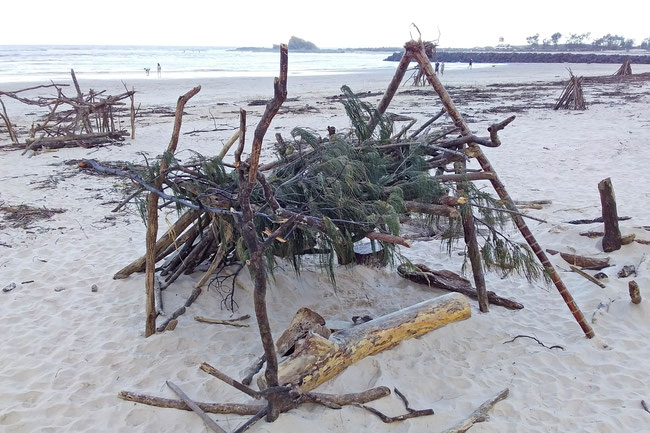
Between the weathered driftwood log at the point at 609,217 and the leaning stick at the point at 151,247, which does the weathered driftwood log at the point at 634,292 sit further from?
the leaning stick at the point at 151,247

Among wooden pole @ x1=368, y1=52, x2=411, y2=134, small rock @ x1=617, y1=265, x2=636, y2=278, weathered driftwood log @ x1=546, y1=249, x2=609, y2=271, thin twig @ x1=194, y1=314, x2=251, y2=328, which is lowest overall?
thin twig @ x1=194, y1=314, x2=251, y2=328

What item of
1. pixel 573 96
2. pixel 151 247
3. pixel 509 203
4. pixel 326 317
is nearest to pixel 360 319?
pixel 326 317

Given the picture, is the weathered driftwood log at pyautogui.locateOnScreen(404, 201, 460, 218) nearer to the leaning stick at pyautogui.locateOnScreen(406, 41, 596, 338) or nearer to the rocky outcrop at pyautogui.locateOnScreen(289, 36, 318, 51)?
the leaning stick at pyautogui.locateOnScreen(406, 41, 596, 338)

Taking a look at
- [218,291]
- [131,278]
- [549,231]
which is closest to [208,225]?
[218,291]

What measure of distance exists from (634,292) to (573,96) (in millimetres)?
14312

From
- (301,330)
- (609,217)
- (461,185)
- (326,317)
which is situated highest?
(461,185)

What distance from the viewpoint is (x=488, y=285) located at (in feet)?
17.0

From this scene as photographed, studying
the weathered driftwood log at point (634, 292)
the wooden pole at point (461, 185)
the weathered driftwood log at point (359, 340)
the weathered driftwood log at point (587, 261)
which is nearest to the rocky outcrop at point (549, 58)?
the weathered driftwood log at point (587, 261)

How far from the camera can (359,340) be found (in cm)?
371

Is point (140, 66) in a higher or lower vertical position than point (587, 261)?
lower

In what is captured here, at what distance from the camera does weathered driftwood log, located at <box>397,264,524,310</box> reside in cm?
473

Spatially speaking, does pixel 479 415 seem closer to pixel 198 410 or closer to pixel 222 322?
pixel 198 410

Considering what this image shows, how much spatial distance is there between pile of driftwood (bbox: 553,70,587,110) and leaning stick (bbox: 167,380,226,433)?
54.4 feet

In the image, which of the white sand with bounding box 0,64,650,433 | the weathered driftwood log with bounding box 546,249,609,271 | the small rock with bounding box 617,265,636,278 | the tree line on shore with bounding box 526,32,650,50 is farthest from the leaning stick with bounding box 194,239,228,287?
the tree line on shore with bounding box 526,32,650,50
